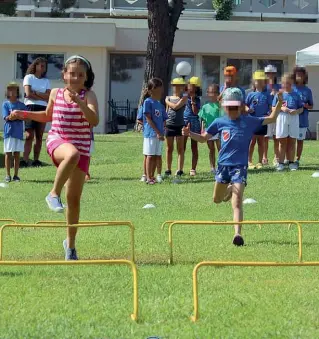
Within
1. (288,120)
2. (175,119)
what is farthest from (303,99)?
(175,119)

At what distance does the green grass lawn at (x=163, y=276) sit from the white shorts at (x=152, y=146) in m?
0.76

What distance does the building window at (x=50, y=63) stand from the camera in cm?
3119

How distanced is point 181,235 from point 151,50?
49.1 feet

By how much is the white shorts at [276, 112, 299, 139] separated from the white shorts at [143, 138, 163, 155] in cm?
259

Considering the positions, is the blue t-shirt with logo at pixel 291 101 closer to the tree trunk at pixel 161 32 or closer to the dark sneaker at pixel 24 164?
the dark sneaker at pixel 24 164

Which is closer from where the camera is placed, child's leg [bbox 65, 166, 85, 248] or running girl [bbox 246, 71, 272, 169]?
child's leg [bbox 65, 166, 85, 248]

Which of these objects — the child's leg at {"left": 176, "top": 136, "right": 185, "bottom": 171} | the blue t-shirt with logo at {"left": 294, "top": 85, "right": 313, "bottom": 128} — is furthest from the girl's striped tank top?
the blue t-shirt with logo at {"left": 294, "top": 85, "right": 313, "bottom": 128}

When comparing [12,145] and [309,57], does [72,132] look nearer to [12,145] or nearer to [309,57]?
[12,145]

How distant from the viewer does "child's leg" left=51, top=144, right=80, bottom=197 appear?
7.95 metres

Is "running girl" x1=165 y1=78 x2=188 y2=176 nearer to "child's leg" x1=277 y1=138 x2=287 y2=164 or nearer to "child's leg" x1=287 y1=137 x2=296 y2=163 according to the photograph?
"child's leg" x1=277 y1=138 x2=287 y2=164

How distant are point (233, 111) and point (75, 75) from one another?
2412 millimetres

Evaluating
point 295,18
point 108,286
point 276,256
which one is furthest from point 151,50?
point 295,18

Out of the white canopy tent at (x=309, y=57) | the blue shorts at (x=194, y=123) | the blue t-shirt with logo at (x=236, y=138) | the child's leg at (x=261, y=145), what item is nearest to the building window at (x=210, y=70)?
the white canopy tent at (x=309, y=57)

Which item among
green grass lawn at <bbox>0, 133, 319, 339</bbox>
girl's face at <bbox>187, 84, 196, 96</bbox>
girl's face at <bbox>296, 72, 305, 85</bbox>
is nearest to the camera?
green grass lawn at <bbox>0, 133, 319, 339</bbox>
